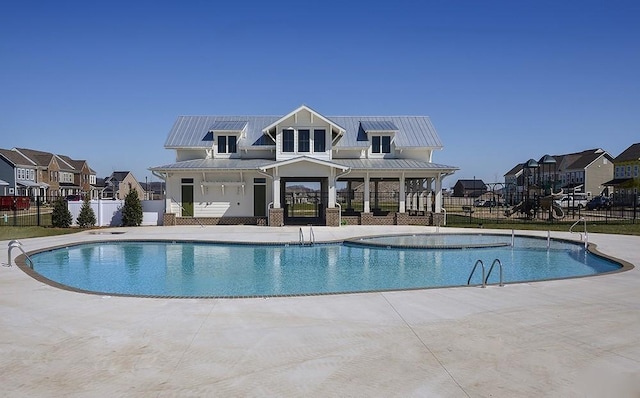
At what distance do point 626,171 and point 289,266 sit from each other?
6277cm

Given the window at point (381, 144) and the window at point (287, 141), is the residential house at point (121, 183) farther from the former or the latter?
the window at point (381, 144)

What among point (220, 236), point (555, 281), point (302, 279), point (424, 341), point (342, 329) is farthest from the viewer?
point (220, 236)

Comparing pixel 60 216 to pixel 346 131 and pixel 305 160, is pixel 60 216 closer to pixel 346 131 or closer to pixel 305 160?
pixel 305 160

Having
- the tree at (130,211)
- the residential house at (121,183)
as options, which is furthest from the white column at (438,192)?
the residential house at (121,183)

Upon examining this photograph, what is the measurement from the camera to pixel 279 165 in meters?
26.2

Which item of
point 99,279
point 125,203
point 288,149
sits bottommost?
point 99,279

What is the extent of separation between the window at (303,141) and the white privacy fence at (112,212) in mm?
9516

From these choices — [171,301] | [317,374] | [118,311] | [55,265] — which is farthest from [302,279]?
[55,265]

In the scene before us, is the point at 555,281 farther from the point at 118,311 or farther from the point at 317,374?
the point at 118,311

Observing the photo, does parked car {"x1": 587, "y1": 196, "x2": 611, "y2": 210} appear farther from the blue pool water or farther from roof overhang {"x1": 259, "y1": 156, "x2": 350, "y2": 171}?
roof overhang {"x1": 259, "y1": 156, "x2": 350, "y2": 171}

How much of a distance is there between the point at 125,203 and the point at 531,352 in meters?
25.3

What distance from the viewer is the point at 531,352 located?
228 inches

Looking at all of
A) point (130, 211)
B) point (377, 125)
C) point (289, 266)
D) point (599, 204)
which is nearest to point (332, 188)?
point (377, 125)

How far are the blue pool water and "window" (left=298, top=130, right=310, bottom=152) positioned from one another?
971cm
